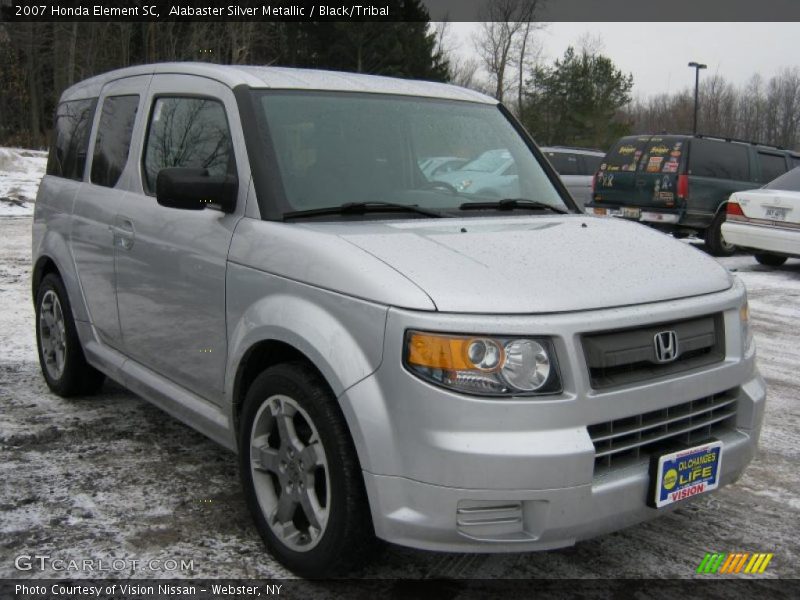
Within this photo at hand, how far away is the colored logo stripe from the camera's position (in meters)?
3.12

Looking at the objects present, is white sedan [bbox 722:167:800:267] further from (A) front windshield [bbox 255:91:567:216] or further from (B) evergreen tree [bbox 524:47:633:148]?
(B) evergreen tree [bbox 524:47:633:148]

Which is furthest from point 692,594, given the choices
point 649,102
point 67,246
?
point 649,102

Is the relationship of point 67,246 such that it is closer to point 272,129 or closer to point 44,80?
point 272,129

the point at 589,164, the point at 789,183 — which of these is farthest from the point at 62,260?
the point at 589,164

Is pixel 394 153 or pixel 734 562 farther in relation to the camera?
pixel 394 153

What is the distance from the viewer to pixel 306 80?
375cm

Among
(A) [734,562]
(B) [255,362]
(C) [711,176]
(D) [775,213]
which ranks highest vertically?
(C) [711,176]

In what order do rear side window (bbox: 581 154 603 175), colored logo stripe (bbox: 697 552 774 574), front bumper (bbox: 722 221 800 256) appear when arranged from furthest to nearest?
rear side window (bbox: 581 154 603 175) < front bumper (bbox: 722 221 800 256) < colored logo stripe (bbox: 697 552 774 574)

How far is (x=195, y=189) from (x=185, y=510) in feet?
4.54

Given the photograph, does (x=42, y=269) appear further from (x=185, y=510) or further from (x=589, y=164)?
(x=589, y=164)

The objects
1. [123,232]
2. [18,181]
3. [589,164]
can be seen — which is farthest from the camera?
[18,181]

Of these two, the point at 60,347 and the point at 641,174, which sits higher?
the point at 641,174

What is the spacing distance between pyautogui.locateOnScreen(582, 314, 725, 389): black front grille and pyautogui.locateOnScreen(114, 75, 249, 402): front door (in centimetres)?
151

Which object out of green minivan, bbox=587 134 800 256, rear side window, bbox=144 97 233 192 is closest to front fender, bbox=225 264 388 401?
rear side window, bbox=144 97 233 192
